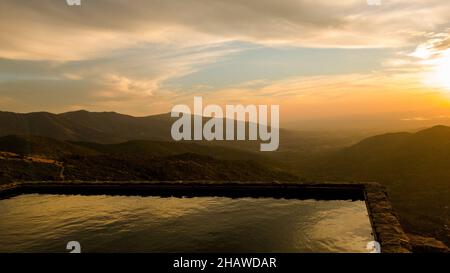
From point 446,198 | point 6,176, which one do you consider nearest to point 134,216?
point 6,176

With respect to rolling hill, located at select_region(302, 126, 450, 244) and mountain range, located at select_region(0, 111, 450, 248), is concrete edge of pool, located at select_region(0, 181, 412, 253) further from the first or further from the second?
rolling hill, located at select_region(302, 126, 450, 244)

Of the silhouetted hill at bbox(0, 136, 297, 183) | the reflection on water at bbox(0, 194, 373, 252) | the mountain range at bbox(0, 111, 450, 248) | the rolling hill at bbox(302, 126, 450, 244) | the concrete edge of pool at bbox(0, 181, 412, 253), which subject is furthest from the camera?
the rolling hill at bbox(302, 126, 450, 244)

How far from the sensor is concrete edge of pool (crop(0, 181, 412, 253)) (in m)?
14.0

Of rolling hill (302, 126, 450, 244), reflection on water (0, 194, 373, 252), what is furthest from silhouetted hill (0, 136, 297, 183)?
rolling hill (302, 126, 450, 244)

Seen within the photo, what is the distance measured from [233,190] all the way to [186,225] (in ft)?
14.8

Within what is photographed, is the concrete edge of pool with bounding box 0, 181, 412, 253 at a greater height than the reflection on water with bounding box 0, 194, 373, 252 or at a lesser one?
greater

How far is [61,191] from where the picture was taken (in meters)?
18.5

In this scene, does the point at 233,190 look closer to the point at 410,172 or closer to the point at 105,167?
the point at 105,167

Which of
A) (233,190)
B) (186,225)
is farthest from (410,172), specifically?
(186,225)

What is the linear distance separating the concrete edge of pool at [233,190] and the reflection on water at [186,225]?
0.63 meters

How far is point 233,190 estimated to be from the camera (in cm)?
1648

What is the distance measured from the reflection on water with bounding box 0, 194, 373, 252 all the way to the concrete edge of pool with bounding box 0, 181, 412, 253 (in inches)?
25.0
